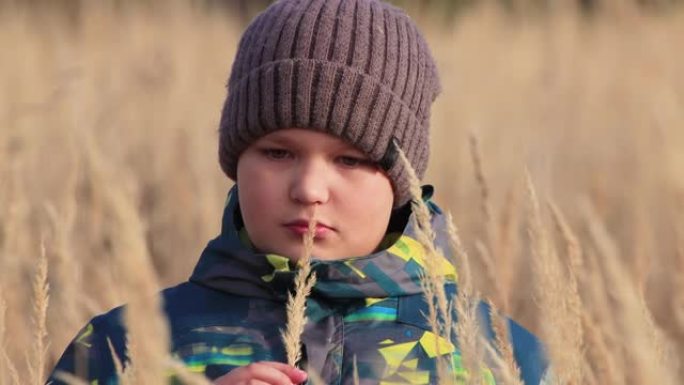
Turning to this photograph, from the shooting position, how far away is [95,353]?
212cm

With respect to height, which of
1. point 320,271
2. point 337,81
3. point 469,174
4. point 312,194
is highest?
point 337,81

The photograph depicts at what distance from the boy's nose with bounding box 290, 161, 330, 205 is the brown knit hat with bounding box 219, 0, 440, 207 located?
13cm

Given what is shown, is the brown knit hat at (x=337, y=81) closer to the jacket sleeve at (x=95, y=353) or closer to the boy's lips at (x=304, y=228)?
the boy's lips at (x=304, y=228)

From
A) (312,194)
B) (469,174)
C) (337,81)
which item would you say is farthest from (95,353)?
(469,174)

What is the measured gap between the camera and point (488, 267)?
2145mm

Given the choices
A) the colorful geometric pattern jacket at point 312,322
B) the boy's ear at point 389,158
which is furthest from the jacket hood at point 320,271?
the boy's ear at point 389,158

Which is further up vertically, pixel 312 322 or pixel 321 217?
pixel 321 217

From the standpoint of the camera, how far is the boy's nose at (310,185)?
6.36ft

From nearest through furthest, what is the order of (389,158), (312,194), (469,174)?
1. (312,194)
2. (389,158)
3. (469,174)

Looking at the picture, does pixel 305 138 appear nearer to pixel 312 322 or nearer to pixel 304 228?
pixel 304 228

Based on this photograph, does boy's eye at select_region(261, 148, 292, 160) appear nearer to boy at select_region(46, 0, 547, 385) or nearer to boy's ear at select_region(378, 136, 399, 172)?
boy at select_region(46, 0, 547, 385)

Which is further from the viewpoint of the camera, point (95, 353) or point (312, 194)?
point (95, 353)

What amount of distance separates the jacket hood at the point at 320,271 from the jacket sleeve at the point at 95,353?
0.15m

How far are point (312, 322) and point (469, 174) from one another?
2915mm
